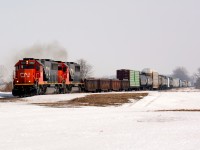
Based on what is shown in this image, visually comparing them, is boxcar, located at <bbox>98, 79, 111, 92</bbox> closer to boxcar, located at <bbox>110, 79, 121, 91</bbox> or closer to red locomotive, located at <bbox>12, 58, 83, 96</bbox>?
boxcar, located at <bbox>110, 79, 121, 91</bbox>

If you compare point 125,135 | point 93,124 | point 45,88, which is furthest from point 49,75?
point 125,135

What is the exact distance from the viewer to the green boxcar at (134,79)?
6061cm

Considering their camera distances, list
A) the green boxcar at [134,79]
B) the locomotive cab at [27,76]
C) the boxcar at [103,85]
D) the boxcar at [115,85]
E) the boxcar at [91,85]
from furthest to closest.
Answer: the green boxcar at [134,79] → the boxcar at [115,85] → the boxcar at [103,85] → the boxcar at [91,85] → the locomotive cab at [27,76]

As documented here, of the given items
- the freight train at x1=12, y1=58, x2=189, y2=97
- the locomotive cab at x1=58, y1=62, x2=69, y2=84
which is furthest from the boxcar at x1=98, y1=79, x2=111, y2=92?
the locomotive cab at x1=58, y1=62, x2=69, y2=84

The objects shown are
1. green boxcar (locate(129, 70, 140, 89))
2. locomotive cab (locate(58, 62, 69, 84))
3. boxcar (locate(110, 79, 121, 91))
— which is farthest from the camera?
green boxcar (locate(129, 70, 140, 89))

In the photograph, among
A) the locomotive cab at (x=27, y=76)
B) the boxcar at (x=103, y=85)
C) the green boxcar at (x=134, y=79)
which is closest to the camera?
the locomotive cab at (x=27, y=76)

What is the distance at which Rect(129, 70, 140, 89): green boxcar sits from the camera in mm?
60606

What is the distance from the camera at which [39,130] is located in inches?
395

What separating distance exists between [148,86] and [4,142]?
62.2 metres

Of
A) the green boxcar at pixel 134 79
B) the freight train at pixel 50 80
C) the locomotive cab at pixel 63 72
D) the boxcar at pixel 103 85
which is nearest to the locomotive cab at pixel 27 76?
the freight train at pixel 50 80

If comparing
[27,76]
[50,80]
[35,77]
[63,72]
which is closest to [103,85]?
[63,72]

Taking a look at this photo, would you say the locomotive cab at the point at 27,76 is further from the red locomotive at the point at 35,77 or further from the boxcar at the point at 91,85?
the boxcar at the point at 91,85

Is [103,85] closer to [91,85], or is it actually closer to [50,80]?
[91,85]

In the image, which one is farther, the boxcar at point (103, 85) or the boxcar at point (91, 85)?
the boxcar at point (103, 85)
